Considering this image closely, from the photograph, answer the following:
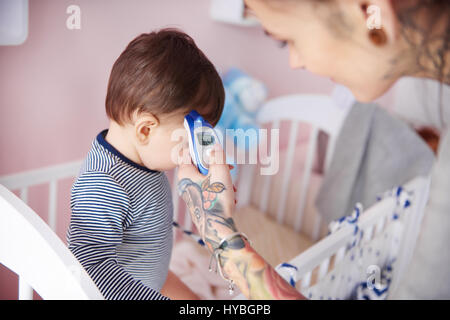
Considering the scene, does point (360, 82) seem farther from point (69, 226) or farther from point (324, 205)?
point (324, 205)

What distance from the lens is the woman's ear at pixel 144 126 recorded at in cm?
42

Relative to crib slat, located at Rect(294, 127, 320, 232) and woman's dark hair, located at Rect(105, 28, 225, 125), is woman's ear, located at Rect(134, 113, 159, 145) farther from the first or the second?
crib slat, located at Rect(294, 127, 320, 232)

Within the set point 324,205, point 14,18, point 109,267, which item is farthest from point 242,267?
point 324,205

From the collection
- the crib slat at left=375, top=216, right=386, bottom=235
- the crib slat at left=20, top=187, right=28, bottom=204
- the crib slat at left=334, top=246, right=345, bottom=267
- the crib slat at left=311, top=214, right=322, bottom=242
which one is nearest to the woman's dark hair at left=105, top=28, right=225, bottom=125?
the crib slat at left=20, top=187, right=28, bottom=204

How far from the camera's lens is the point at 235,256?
39 cm

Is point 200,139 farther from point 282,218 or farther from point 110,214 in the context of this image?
point 282,218

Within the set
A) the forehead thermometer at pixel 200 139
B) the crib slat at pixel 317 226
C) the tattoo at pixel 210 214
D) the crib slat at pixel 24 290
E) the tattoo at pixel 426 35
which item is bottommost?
the crib slat at pixel 317 226

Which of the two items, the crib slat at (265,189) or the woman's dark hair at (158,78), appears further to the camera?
the crib slat at (265,189)

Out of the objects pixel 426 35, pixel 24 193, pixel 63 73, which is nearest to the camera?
pixel 426 35

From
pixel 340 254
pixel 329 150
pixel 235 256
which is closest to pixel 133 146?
pixel 235 256

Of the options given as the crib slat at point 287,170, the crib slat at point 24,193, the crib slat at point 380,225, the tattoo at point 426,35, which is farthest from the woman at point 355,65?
the crib slat at point 287,170

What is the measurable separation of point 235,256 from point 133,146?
17cm

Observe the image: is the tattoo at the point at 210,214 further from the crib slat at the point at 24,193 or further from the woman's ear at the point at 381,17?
the crib slat at the point at 24,193

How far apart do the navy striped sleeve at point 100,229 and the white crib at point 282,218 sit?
4 cm
